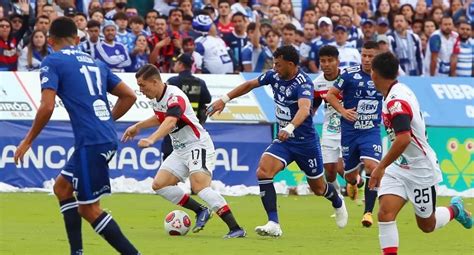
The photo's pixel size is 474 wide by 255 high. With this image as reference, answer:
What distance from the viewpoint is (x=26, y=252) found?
13070 millimetres

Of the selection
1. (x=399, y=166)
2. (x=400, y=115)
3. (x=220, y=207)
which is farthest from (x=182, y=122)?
(x=400, y=115)

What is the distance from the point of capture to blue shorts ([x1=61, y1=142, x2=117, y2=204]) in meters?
11.4

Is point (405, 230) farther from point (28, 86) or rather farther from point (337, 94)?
point (28, 86)

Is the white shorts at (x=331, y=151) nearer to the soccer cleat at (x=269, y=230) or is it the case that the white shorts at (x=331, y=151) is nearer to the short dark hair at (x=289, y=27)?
the soccer cleat at (x=269, y=230)

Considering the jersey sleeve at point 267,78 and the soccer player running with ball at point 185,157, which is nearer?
the soccer player running with ball at point 185,157

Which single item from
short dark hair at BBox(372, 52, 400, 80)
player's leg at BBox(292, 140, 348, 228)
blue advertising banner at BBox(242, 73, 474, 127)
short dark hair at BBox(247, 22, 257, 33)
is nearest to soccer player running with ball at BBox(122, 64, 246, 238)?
player's leg at BBox(292, 140, 348, 228)

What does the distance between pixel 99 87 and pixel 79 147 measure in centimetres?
62

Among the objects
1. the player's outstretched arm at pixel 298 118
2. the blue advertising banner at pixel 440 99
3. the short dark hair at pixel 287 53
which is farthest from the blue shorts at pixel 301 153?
the blue advertising banner at pixel 440 99

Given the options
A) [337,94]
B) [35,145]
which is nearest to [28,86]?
[35,145]

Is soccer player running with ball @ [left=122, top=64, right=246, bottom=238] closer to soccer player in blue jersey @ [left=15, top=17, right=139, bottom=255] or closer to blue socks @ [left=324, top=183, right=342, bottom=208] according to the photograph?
blue socks @ [left=324, top=183, right=342, bottom=208]

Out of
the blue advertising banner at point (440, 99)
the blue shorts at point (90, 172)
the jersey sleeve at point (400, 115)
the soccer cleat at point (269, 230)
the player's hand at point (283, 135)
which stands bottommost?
the blue advertising banner at point (440, 99)

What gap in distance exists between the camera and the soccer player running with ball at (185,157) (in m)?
14.8

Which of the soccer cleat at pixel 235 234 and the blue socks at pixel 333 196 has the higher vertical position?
the soccer cleat at pixel 235 234

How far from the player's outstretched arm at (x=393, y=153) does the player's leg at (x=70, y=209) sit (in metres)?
2.90
